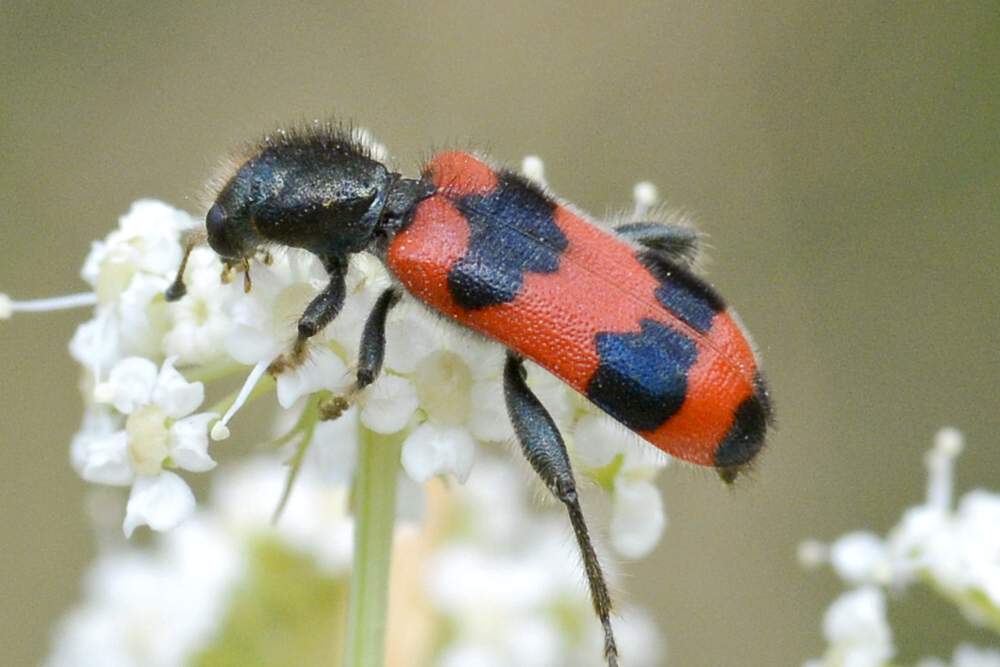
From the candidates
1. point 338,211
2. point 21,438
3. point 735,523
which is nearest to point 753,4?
point 735,523

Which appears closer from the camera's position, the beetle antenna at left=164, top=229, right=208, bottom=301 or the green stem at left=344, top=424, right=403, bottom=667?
the green stem at left=344, top=424, right=403, bottom=667

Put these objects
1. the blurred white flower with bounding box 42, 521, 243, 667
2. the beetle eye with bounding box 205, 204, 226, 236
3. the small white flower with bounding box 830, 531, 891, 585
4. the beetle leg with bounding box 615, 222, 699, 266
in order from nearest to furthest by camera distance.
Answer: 1. the beetle eye with bounding box 205, 204, 226, 236
2. the small white flower with bounding box 830, 531, 891, 585
3. the beetle leg with bounding box 615, 222, 699, 266
4. the blurred white flower with bounding box 42, 521, 243, 667

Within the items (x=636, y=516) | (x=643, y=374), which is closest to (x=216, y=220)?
(x=643, y=374)

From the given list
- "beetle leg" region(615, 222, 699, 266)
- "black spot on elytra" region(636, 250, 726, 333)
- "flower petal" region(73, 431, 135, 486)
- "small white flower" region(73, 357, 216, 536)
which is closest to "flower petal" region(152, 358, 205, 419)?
"small white flower" region(73, 357, 216, 536)

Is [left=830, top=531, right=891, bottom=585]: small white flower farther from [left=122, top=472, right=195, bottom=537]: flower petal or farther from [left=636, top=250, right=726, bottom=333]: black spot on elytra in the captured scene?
[left=122, top=472, right=195, bottom=537]: flower petal

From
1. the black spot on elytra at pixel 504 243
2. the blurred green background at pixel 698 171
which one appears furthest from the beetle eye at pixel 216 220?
the blurred green background at pixel 698 171

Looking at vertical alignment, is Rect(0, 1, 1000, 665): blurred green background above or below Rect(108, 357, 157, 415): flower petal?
above

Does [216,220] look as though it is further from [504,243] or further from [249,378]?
[504,243]

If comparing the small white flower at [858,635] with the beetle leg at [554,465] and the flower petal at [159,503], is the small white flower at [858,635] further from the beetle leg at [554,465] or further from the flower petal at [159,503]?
the flower petal at [159,503]
